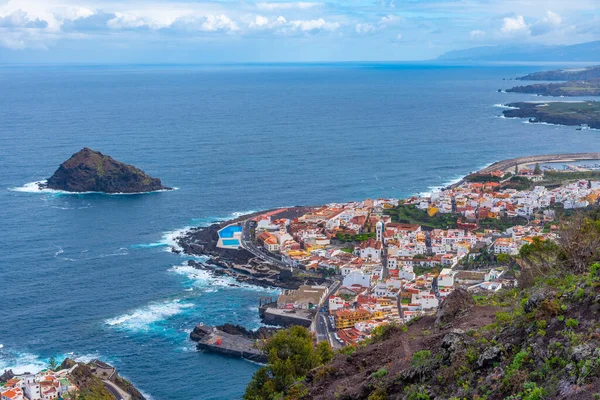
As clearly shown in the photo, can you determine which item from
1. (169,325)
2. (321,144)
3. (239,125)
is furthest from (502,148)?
(169,325)

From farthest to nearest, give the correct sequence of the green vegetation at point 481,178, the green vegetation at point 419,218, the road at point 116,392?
the green vegetation at point 481,178 < the green vegetation at point 419,218 < the road at point 116,392

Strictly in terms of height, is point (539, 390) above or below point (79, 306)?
above

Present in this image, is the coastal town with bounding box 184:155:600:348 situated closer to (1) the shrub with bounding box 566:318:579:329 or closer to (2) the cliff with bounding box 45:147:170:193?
(2) the cliff with bounding box 45:147:170:193

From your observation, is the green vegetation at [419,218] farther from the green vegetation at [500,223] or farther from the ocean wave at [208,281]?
the ocean wave at [208,281]

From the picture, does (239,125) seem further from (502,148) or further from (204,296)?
(204,296)

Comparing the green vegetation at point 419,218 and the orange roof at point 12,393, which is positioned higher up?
the green vegetation at point 419,218

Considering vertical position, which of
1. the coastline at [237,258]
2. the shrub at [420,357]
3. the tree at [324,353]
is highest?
the shrub at [420,357]

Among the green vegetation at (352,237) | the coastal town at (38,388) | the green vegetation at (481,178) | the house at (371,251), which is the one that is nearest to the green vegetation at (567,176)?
the green vegetation at (481,178)
